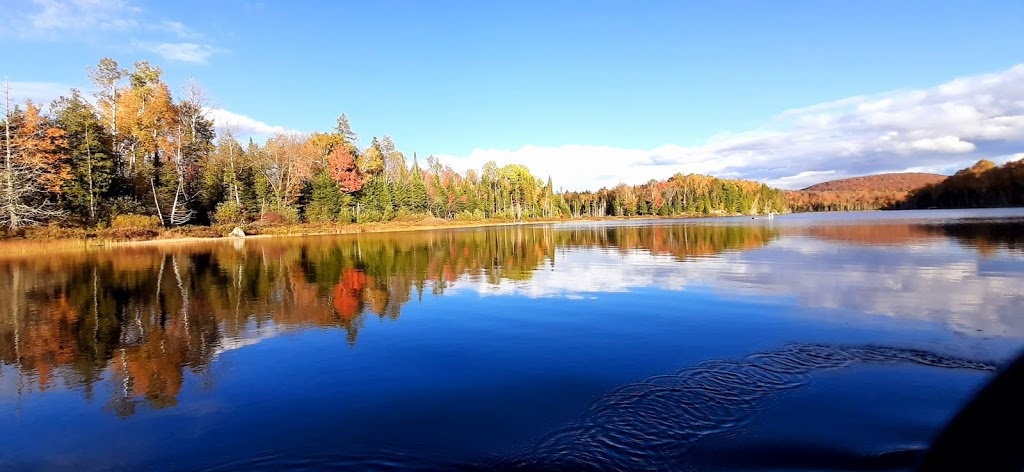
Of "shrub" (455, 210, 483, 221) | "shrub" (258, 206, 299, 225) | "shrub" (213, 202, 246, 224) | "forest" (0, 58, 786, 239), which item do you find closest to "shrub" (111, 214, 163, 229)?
"forest" (0, 58, 786, 239)

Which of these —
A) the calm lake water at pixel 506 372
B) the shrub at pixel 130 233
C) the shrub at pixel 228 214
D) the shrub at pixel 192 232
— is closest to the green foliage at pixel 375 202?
the shrub at pixel 228 214

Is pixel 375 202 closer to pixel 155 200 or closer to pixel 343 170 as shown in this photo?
pixel 343 170

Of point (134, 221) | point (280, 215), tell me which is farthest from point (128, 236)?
point (280, 215)

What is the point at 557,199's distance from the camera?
143m

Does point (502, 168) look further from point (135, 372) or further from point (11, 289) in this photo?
point (135, 372)

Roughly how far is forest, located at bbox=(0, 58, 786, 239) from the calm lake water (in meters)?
31.6

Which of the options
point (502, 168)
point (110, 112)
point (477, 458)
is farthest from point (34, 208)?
point (502, 168)

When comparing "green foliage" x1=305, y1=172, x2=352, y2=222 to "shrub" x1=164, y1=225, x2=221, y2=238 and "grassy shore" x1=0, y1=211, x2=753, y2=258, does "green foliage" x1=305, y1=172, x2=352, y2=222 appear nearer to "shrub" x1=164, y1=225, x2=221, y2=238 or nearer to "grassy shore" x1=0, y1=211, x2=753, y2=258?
"grassy shore" x1=0, y1=211, x2=753, y2=258

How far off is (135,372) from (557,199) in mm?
136478

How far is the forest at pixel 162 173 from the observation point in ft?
128

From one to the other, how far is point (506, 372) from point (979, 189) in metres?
181

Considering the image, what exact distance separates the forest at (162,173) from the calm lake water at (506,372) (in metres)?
31.6

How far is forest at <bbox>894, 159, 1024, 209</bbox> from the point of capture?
130 meters

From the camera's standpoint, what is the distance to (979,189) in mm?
140625
